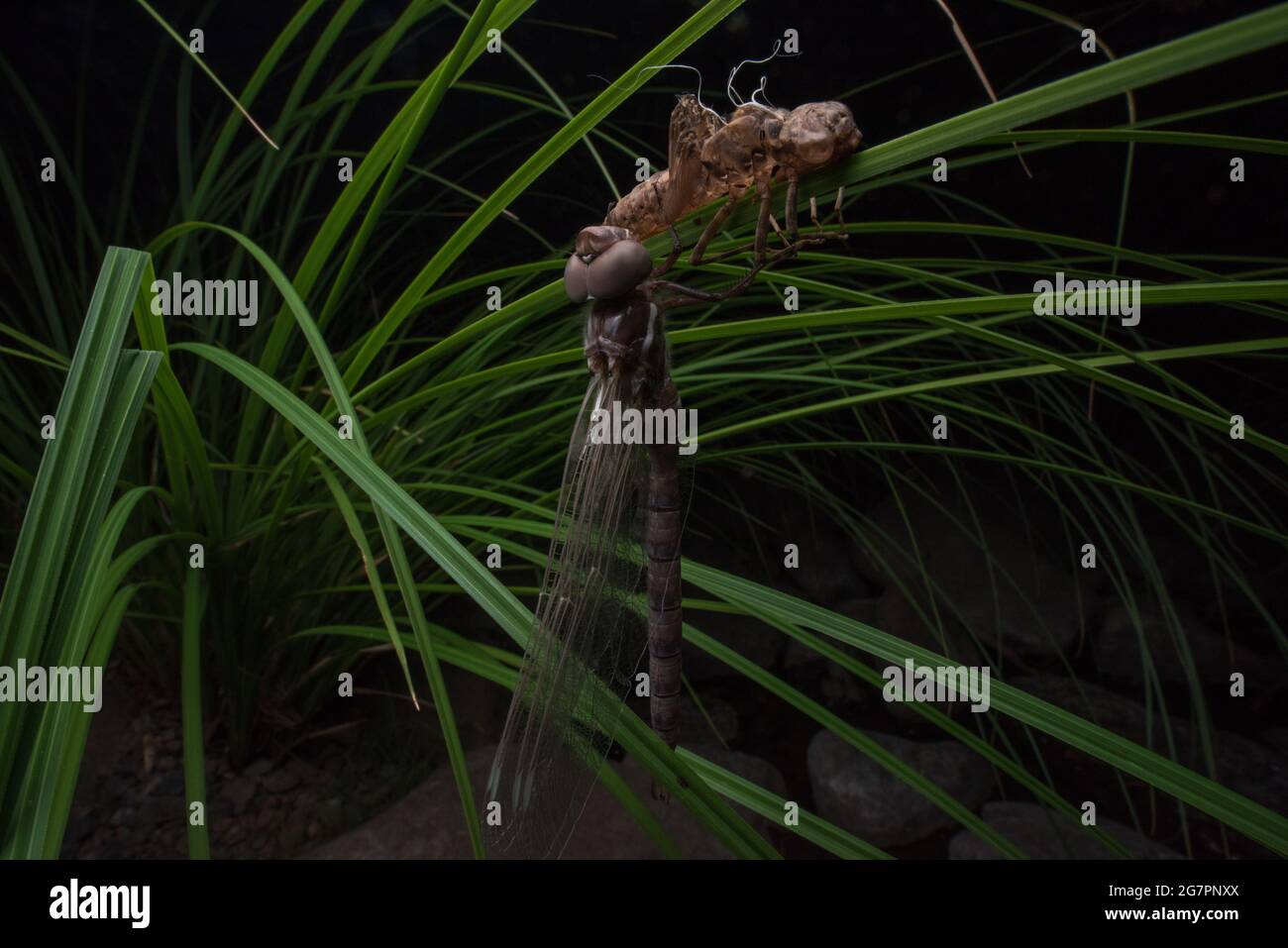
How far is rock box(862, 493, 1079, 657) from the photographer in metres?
1.33

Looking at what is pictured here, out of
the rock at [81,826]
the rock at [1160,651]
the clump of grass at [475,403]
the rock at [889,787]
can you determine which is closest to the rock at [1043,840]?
the rock at [889,787]

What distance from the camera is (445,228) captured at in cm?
145

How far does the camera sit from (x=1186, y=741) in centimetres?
116

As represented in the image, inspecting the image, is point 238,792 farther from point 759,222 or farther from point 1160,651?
point 1160,651

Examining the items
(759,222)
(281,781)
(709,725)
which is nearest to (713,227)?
(759,222)

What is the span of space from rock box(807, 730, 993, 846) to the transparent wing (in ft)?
2.03

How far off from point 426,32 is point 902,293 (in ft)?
3.07

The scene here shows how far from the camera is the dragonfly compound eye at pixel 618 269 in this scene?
1.50ft

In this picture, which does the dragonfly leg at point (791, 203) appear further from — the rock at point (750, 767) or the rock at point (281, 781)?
the rock at point (281, 781)

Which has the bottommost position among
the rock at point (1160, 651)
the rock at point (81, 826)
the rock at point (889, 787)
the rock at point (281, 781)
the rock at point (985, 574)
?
the rock at point (889, 787)

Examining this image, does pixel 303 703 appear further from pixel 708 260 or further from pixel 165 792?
pixel 708 260

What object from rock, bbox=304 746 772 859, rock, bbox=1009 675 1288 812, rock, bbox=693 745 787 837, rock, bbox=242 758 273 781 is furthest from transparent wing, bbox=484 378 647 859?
rock, bbox=1009 675 1288 812

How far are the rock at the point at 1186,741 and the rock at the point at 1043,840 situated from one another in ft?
0.44
